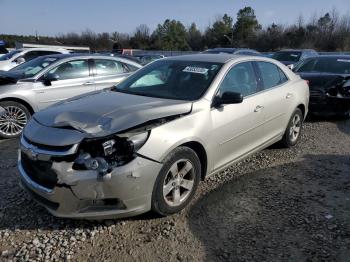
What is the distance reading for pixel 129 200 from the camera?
3309 millimetres

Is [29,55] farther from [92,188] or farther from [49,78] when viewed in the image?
[92,188]

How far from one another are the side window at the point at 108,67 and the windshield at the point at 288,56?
8.79m

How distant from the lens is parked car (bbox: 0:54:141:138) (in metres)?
6.79

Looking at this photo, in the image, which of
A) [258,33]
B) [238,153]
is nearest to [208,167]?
[238,153]

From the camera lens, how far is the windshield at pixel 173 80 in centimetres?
434

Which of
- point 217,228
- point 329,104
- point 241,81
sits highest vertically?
point 241,81

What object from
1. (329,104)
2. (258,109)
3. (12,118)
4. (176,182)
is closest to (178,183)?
(176,182)

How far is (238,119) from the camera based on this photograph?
4461 mm

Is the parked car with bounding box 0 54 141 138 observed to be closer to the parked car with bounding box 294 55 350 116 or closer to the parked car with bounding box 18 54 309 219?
the parked car with bounding box 18 54 309 219

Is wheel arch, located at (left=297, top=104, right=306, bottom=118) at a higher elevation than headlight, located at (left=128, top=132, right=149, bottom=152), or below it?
below

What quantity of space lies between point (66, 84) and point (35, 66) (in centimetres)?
94

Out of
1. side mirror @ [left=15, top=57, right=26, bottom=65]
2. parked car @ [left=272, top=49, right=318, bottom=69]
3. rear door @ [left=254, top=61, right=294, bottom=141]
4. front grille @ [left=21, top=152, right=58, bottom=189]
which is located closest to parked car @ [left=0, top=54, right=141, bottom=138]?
front grille @ [left=21, top=152, right=58, bottom=189]

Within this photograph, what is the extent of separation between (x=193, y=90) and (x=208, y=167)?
0.90 meters

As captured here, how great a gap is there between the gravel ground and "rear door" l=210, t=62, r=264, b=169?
1.52 ft
